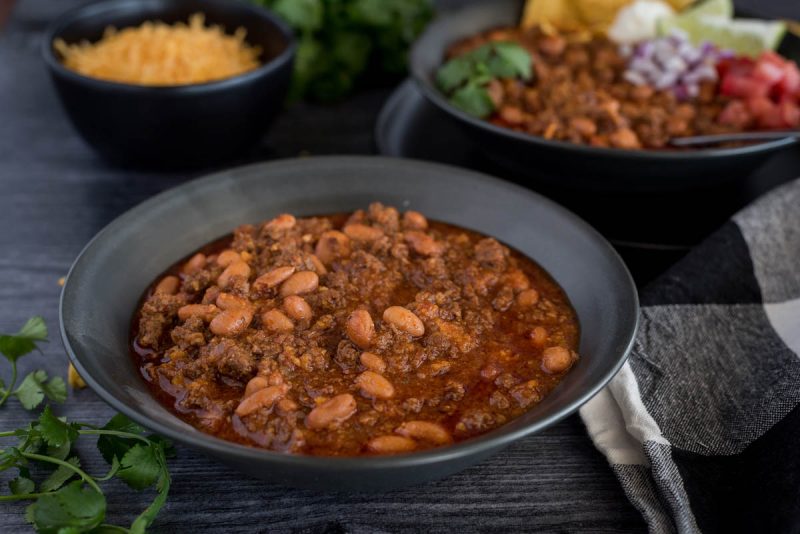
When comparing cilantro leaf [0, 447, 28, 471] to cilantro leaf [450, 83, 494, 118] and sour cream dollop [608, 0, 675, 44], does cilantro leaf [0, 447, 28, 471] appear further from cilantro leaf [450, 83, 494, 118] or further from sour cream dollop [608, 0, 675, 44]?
sour cream dollop [608, 0, 675, 44]

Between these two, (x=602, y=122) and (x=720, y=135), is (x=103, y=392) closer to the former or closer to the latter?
(x=602, y=122)

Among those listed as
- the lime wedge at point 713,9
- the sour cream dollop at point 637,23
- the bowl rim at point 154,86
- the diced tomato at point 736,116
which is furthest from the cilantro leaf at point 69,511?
the lime wedge at point 713,9

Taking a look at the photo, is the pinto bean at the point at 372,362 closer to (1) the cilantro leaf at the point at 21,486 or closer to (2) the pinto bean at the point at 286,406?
(2) the pinto bean at the point at 286,406

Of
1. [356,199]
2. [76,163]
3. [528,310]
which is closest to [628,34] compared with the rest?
[356,199]

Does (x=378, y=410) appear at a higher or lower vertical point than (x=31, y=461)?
higher

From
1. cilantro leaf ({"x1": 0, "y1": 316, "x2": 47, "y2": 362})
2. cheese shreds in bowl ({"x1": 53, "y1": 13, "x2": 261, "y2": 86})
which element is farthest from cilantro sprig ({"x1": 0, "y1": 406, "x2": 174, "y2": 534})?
cheese shreds in bowl ({"x1": 53, "y1": 13, "x2": 261, "y2": 86})
